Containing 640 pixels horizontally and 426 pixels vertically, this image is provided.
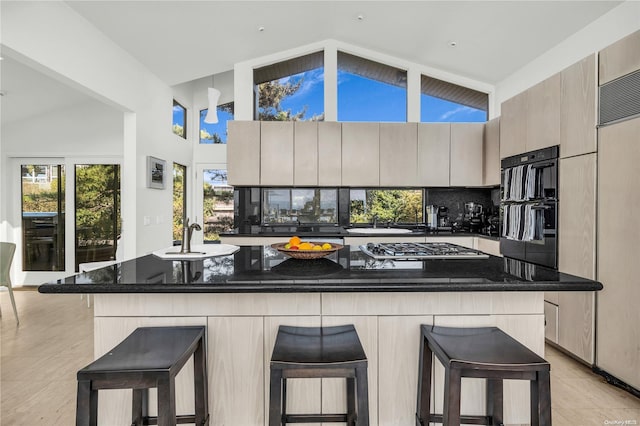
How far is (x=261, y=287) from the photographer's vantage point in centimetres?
129

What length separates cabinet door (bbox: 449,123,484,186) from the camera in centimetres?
409

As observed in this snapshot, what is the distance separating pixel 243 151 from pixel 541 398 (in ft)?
11.8

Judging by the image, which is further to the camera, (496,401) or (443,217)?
(443,217)

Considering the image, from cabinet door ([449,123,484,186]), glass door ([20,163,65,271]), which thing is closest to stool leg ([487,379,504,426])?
Result: cabinet door ([449,123,484,186])

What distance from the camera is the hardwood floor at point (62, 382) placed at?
1.93 meters

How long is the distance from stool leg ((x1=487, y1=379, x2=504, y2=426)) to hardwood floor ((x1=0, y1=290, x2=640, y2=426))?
626 millimetres

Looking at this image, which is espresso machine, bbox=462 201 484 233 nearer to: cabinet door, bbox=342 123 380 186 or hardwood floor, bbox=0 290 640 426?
cabinet door, bbox=342 123 380 186

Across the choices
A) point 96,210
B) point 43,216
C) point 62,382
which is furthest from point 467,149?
point 43,216

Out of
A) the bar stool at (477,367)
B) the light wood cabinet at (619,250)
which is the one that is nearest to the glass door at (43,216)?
the bar stool at (477,367)

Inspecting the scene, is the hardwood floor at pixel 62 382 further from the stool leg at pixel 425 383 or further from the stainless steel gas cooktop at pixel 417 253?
the stainless steel gas cooktop at pixel 417 253

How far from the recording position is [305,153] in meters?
4.05

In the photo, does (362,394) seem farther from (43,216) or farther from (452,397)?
(43,216)

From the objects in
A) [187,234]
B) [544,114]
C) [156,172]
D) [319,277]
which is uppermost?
[544,114]

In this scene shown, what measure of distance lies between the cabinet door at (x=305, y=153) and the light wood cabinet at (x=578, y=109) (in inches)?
95.3
